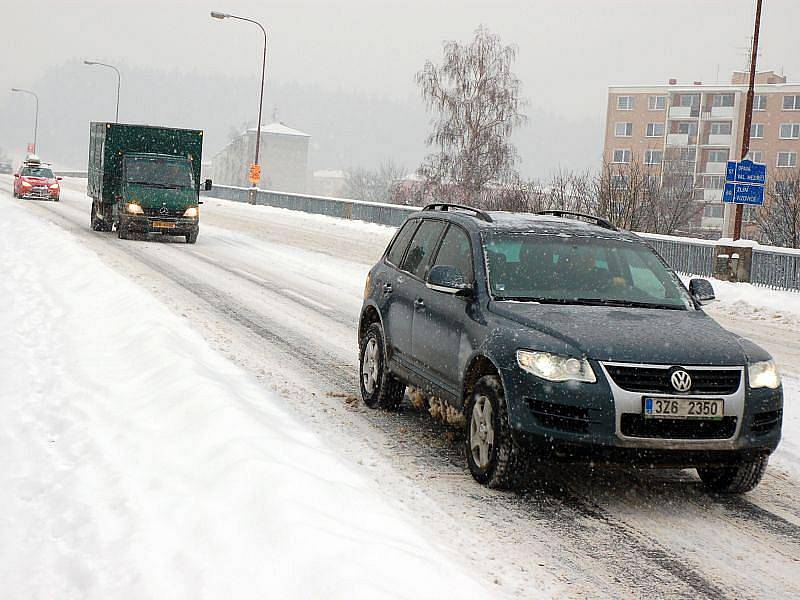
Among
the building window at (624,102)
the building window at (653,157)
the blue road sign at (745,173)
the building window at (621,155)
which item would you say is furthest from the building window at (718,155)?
the blue road sign at (745,173)

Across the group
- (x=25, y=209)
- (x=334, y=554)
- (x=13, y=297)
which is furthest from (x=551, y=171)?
(x=334, y=554)

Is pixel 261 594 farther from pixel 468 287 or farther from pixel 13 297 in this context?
pixel 13 297

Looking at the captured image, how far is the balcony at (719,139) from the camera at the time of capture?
3757 inches

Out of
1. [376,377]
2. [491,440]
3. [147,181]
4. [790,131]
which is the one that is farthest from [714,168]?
[491,440]

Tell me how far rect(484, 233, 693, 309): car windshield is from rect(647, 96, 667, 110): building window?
329ft

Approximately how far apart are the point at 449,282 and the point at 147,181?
19875mm

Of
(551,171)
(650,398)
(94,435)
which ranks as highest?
(551,171)

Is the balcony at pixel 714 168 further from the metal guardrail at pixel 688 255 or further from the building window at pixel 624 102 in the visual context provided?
the metal guardrail at pixel 688 255

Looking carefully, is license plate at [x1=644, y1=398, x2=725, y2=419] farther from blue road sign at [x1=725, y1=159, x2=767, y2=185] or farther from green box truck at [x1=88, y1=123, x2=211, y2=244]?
green box truck at [x1=88, y1=123, x2=211, y2=244]

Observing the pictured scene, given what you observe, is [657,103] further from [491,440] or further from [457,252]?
[491,440]

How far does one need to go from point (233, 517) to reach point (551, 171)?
39.9 metres

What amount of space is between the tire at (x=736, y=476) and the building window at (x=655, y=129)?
100 metres

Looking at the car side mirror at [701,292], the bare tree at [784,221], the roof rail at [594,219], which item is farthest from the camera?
the bare tree at [784,221]

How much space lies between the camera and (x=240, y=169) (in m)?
166
